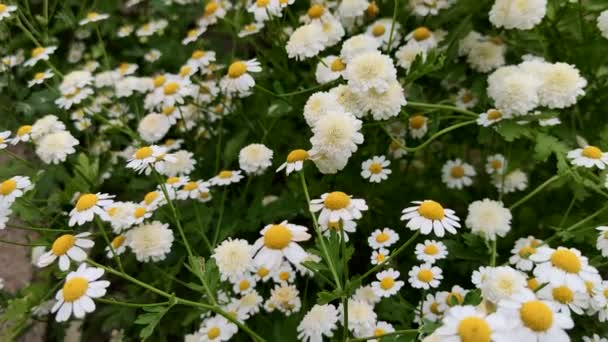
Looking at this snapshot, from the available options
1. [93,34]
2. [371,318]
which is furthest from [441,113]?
[93,34]

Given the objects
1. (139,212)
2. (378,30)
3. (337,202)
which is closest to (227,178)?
(139,212)

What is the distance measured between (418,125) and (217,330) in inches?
36.2

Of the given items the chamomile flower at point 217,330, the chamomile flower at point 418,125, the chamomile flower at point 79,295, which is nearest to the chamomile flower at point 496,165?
the chamomile flower at point 418,125

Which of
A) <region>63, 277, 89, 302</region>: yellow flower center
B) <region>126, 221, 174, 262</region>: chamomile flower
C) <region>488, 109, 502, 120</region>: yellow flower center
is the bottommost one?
<region>126, 221, 174, 262</region>: chamomile flower

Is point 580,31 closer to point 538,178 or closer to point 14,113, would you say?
point 538,178

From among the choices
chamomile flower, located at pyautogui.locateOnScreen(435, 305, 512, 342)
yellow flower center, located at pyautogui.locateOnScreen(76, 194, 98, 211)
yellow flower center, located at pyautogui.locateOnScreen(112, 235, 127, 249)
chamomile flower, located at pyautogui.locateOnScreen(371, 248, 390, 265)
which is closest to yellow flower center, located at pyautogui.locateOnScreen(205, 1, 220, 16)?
yellow flower center, located at pyautogui.locateOnScreen(112, 235, 127, 249)

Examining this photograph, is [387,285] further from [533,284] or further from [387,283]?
[533,284]

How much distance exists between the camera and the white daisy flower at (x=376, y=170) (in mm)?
1734

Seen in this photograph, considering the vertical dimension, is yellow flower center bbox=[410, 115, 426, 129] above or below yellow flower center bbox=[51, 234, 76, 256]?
below

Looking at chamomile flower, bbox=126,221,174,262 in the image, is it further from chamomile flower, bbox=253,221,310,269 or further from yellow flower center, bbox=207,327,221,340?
chamomile flower, bbox=253,221,310,269

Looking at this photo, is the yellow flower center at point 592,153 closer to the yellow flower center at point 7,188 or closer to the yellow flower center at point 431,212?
the yellow flower center at point 431,212

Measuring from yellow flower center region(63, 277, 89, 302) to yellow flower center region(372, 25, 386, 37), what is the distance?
4.31 feet

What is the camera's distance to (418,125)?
6.25 ft

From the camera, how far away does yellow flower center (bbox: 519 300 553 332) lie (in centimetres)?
89
